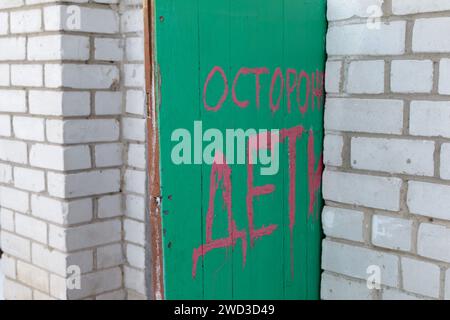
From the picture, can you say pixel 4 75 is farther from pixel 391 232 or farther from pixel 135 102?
pixel 391 232

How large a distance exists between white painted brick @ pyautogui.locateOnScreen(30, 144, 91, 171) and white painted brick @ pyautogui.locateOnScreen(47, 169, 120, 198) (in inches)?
1.4

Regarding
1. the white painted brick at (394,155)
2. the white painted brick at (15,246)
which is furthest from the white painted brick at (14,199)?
the white painted brick at (394,155)

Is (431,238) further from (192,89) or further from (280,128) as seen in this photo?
(192,89)

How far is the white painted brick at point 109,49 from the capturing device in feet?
7.21

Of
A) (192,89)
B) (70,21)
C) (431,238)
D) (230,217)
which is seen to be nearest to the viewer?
(192,89)

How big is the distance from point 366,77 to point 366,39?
14cm

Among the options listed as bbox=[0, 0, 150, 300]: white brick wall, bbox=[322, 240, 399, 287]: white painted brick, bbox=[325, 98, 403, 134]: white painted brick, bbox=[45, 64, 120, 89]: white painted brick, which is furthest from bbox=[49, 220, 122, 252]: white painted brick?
bbox=[325, 98, 403, 134]: white painted brick

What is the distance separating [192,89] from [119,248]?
101 centimetres

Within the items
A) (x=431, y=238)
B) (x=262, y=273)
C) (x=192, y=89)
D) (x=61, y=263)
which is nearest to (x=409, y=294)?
(x=431, y=238)

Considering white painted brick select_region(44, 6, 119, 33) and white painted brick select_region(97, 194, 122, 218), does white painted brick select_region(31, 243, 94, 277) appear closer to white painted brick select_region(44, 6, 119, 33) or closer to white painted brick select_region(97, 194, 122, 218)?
white painted brick select_region(97, 194, 122, 218)

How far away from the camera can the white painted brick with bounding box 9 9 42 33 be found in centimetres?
214

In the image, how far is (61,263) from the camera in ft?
7.17
